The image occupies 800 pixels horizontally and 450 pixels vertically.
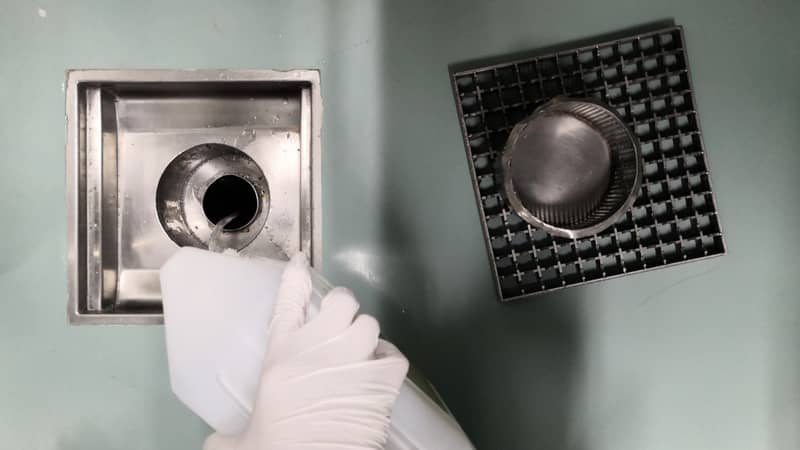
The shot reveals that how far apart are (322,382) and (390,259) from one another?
0.95 feet

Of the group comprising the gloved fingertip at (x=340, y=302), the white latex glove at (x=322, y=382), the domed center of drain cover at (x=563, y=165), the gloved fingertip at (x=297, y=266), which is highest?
the domed center of drain cover at (x=563, y=165)

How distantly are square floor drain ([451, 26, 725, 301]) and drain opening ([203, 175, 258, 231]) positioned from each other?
373 mm

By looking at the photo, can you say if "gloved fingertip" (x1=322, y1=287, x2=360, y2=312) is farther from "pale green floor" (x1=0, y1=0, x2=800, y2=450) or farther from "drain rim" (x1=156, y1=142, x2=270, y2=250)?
"drain rim" (x1=156, y1=142, x2=270, y2=250)

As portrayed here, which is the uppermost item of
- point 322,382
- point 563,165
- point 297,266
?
point 563,165

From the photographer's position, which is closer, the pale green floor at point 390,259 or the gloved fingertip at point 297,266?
the gloved fingertip at point 297,266

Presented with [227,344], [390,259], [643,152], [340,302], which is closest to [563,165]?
[643,152]

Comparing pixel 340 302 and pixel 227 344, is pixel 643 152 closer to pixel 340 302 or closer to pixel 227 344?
pixel 340 302

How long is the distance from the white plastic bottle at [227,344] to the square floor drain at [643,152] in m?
→ 0.26

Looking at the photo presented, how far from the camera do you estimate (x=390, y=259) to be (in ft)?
2.77

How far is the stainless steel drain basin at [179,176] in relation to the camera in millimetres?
867

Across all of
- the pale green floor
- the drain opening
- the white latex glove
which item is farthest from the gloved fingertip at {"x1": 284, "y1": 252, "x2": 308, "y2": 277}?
the drain opening

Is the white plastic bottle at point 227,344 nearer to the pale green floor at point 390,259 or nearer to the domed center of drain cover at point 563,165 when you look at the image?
the pale green floor at point 390,259

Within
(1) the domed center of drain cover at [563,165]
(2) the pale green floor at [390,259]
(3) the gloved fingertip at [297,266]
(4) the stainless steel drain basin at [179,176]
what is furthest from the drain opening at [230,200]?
(1) the domed center of drain cover at [563,165]

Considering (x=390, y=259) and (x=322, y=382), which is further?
(x=390, y=259)
